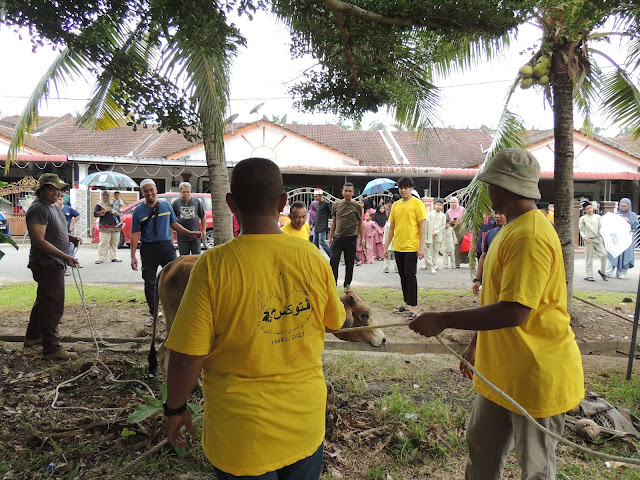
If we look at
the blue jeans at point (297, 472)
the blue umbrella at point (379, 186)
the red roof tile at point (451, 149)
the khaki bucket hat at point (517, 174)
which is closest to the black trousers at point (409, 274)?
the khaki bucket hat at point (517, 174)

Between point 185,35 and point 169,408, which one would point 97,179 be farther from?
point 169,408

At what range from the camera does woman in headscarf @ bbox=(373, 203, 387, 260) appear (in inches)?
610

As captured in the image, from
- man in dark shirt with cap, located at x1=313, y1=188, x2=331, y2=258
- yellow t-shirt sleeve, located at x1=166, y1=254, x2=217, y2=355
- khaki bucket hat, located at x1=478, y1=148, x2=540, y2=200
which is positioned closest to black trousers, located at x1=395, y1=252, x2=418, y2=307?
man in dark shirt with cap, located at x1=313, y1=188, x2=331, y2=258

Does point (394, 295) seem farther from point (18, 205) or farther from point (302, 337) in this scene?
point (18, 205)

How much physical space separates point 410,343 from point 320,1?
3.90m

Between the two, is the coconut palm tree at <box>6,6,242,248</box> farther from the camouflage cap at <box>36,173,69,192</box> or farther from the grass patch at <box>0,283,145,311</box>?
the grass patch at <box>0,283,145,311</box>

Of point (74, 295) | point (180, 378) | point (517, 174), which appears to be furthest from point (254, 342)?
point (74, 295)

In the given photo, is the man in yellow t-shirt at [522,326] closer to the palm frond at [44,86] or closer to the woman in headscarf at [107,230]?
the palm frond at [44,86]

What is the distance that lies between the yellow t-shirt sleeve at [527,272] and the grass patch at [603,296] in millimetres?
7682

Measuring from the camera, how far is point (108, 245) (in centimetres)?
1316

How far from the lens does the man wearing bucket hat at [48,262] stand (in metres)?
5.10

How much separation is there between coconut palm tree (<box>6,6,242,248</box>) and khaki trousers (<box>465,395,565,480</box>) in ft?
9.98

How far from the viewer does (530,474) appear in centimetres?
215

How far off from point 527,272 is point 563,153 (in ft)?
17.5
